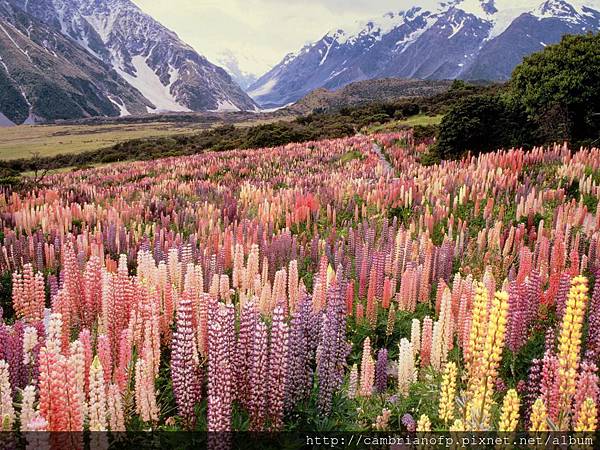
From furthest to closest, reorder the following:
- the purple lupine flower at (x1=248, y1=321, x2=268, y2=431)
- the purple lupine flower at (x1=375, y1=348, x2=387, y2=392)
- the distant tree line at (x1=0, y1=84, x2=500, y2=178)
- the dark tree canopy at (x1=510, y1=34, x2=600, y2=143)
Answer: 1. the distant tree line at (x1=0, y1=84, x2=500, y2=178)
2. the dark tree canopy at (x1=510, y1=34, x2=600, y2=143)
3. the purple lupine flower at (x1=375, y1=348, x2=387, y2=392)
4. the purple lupine flower at (x1=248, y1=321, x2=268, y2=431)

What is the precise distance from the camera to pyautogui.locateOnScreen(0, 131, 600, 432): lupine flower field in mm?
2975

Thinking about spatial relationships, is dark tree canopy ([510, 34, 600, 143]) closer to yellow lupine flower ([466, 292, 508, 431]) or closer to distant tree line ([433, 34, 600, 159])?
distant tree line ([433, 34, 600, 159])

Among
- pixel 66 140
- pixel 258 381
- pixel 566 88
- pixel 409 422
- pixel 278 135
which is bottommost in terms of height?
pixel 409 422

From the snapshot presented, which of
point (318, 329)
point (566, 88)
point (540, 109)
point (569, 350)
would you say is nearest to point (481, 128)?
point (540, 109)

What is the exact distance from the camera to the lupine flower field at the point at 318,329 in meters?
2.97

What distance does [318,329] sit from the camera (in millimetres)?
4133

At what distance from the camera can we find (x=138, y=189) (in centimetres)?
1506

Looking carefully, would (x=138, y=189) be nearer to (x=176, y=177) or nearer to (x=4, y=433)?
(x=176, y=177)

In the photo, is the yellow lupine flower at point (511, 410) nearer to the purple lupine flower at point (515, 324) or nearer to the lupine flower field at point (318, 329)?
the lupine flower field at point (318, 329)

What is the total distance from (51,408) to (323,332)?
1990mm

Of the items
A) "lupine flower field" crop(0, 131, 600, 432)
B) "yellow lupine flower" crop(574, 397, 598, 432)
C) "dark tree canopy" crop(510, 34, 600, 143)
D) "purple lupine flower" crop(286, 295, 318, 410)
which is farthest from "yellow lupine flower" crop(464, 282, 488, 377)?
"dark tree canopy" crop(510, 34, 600, 143)

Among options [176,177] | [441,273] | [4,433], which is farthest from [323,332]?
[176,177]

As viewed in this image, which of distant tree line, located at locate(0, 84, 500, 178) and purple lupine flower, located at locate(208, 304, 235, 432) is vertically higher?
distant tree line, located at locate(0, 84, 500, 178)

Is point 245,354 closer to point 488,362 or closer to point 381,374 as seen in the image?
point 381,374
